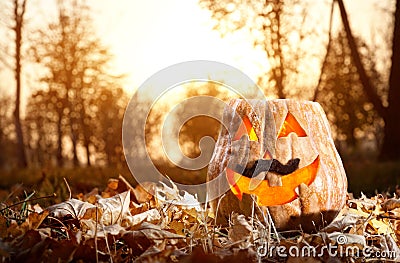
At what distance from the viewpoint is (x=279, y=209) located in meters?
2.32

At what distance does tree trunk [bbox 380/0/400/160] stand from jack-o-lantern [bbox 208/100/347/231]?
18.9 ft

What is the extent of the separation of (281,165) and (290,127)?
20 cm

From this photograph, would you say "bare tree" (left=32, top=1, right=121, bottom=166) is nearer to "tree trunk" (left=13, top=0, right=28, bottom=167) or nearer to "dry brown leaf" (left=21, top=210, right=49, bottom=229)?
"tree trunk" (left=13, top=0, right=28, bottom=167)

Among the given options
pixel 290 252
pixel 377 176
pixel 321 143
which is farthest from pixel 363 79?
pixel 290 252

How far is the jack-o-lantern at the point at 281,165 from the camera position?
232cm

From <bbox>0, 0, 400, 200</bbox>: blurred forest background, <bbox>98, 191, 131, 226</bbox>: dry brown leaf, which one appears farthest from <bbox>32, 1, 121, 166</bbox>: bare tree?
<bbox>98, 191, 131, 226</bbox>: dry brown leaf

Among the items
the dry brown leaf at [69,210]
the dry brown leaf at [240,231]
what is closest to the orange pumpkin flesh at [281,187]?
the dry brown leaf at [240,231]

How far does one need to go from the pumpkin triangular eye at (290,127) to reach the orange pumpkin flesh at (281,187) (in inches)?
5.7

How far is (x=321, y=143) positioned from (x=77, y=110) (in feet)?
35.8

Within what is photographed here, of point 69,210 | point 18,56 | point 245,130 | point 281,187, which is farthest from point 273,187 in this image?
point 18,56

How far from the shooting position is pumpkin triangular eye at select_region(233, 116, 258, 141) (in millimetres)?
2382

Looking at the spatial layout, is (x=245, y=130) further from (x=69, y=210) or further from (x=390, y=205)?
(x=69, y=210)

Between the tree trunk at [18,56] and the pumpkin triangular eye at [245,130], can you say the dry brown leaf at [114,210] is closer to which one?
the pumpkin triangular eye at [245,130]

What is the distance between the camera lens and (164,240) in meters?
1.73
